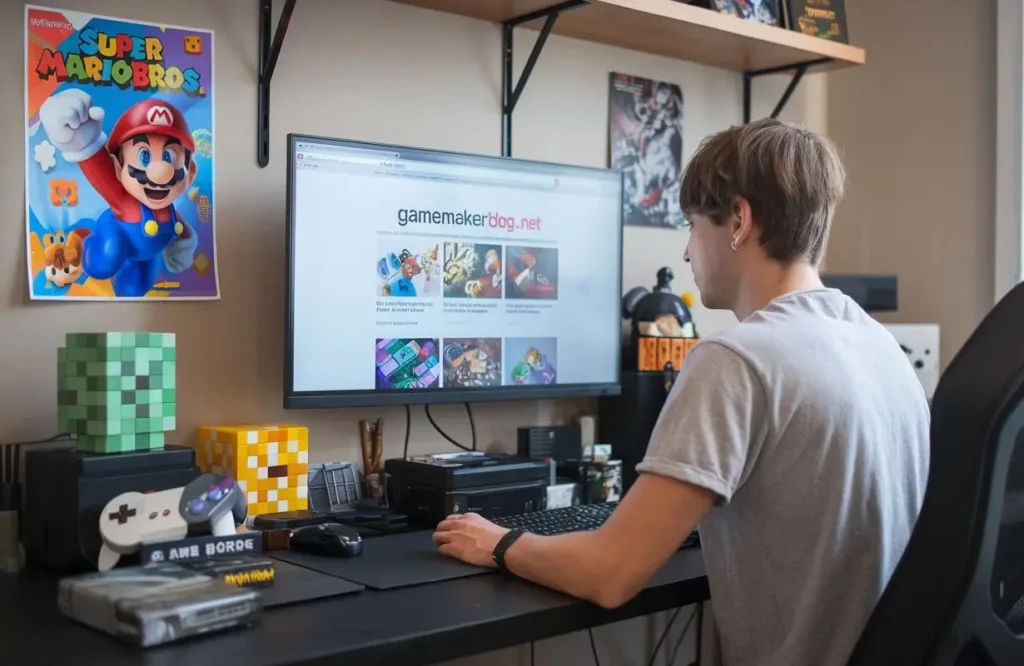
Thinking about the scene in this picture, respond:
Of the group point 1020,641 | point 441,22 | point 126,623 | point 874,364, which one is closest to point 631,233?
point 441,22

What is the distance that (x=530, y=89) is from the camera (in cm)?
219

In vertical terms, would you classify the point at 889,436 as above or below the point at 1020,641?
above

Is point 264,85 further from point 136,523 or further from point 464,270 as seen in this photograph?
point 136,523

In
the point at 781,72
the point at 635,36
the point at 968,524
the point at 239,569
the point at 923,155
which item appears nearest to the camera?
the point at 968,524

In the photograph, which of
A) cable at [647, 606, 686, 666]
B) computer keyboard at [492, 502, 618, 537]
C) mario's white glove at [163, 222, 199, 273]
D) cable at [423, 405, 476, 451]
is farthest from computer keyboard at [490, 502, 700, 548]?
cable at [647, 606, 686, 666]

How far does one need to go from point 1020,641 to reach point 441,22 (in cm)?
146

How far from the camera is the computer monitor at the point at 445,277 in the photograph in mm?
1733

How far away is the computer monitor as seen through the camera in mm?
1733

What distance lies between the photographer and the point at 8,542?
1.44 m

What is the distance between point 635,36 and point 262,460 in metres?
1.20

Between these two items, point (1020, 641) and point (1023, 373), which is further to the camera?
point (1020, 641)

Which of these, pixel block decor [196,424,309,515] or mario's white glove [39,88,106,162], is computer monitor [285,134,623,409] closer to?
pixel block decor [196,424,309,515]

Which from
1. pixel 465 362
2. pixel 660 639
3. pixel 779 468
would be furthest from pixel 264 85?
pixel 660 639

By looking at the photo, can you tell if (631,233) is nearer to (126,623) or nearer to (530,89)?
(530,89)
